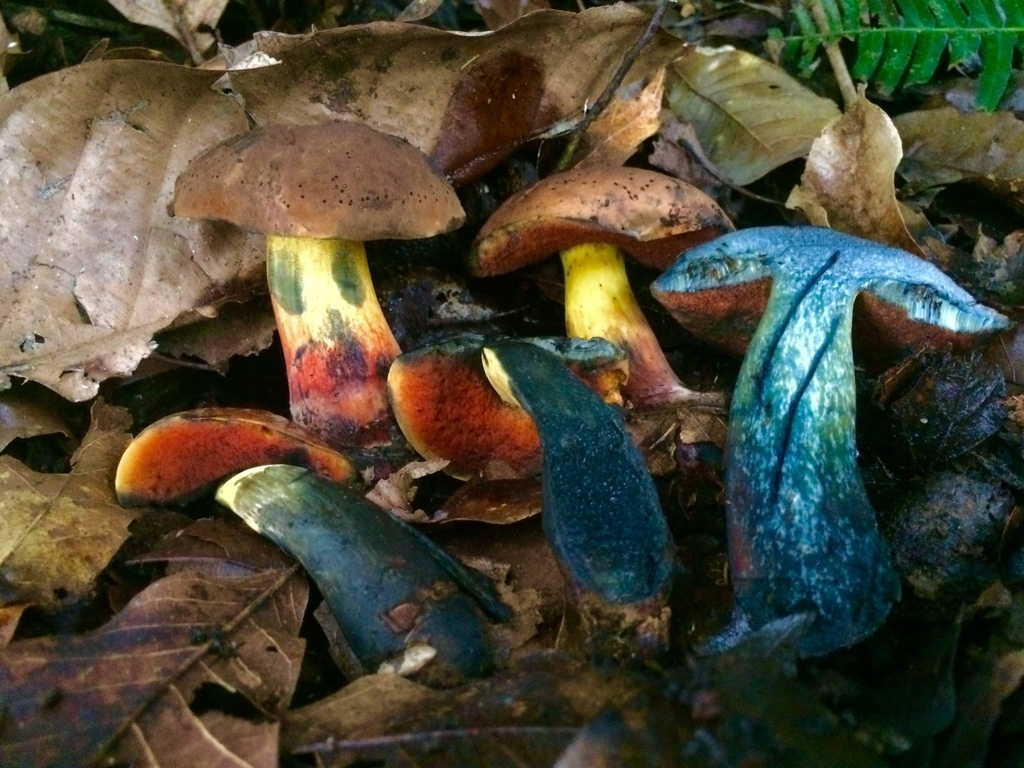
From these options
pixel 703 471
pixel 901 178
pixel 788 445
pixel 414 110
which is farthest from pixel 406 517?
pixel 901 178

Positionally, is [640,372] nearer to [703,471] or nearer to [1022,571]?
[703,471]

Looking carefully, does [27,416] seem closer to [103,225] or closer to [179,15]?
[103,225]

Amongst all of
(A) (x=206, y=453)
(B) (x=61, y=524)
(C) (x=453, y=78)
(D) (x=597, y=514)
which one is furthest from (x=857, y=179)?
(B) (x=61, y=524)

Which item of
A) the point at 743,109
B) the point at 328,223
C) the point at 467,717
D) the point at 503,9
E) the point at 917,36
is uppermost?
the point at 503,9

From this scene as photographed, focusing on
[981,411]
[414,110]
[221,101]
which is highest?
[221,101]

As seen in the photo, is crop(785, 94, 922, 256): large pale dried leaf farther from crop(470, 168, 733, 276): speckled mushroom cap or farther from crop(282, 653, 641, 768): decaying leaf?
crop(282, 653, 641, 768): decaying leaf

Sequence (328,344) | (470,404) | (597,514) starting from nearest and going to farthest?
(597,514) → (470,404) → (328,344)

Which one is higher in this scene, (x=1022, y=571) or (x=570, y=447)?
(x=570, y=447)

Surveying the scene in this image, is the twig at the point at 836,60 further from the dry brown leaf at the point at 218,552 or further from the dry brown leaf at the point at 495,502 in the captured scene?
the dry brown leaf at the point at 218,552
